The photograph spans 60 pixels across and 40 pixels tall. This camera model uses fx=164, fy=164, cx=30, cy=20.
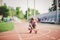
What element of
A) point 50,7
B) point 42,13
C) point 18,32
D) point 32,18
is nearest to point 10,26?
point 18,32

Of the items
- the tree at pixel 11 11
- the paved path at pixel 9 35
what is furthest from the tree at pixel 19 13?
the paved path at pixel 9 35

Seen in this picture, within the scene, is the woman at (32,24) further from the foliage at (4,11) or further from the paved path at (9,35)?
the foliage at (4,11)

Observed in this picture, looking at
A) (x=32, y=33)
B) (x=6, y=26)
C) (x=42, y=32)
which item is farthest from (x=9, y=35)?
→ (x=42, y=32)

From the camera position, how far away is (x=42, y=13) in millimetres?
2109

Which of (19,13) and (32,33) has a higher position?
(19,13)

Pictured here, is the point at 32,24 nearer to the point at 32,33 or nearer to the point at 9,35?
the point at 32,33

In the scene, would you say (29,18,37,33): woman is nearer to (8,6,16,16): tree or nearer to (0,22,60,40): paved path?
(0,22,60,40): paved path

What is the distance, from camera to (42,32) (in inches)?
82.2

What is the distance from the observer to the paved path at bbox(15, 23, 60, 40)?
79.9 inches

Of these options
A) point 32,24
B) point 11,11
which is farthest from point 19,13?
point 32,24

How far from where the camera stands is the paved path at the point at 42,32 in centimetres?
203

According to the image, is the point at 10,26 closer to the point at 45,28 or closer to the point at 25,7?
the point at 25,7

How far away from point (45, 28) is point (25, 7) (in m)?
0.37

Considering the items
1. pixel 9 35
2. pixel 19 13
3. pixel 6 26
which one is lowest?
pixel 9 35
